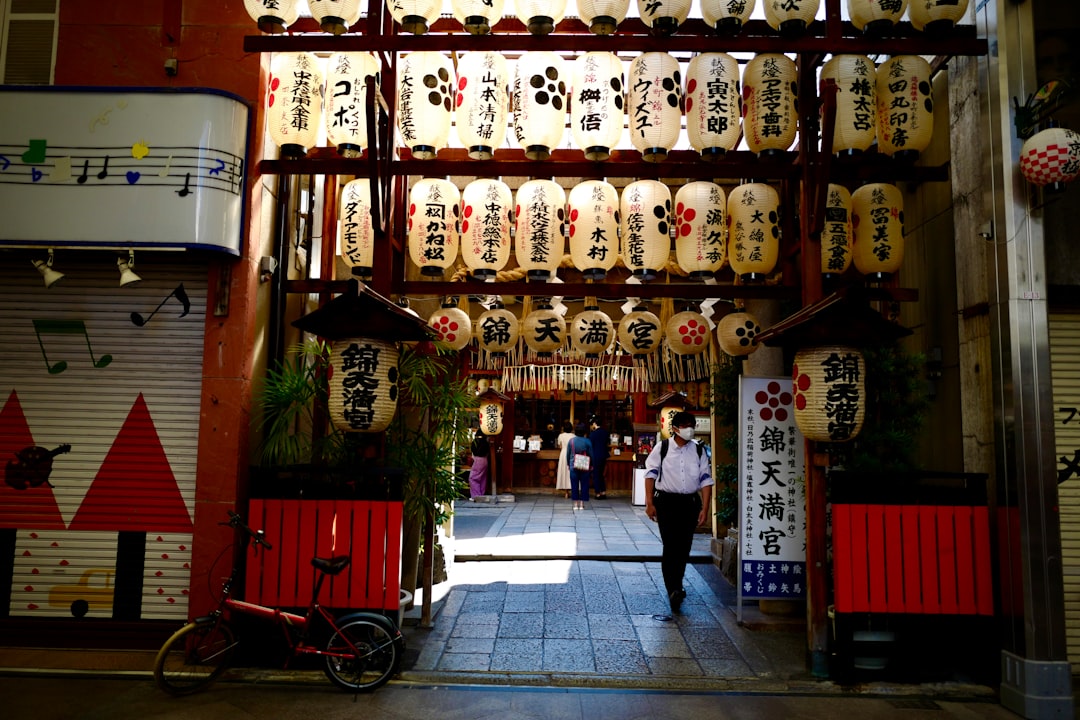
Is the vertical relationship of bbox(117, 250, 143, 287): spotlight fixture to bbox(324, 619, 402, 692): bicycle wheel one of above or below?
above

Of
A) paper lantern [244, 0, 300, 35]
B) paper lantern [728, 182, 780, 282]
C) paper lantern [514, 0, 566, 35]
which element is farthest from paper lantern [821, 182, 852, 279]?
paper lantern [244, 0, 300, 35]

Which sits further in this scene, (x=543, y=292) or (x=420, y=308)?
(x=420, y=308)

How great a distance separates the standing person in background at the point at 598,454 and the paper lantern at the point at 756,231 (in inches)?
538

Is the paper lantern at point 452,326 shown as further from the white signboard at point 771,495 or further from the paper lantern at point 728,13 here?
the paper lantern at point 728,13

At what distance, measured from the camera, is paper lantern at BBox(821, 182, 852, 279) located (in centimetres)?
788

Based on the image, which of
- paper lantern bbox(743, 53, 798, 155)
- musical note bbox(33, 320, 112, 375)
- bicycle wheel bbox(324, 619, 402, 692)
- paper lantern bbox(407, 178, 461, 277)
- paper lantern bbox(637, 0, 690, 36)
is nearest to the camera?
bicycle wheel bbox(324, 619, 402, 692)

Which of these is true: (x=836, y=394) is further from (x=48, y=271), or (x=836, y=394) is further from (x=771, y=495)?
(x=48, y=271)

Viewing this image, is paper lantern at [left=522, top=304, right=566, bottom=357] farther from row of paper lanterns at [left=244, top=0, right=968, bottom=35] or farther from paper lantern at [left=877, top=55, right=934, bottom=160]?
paper lantern at [left=877, top=55, right=934, bottom=160]

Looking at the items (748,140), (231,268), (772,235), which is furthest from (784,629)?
(231,268)

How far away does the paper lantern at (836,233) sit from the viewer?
310 inches

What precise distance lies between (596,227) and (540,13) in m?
2.41

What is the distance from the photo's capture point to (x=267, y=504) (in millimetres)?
6934

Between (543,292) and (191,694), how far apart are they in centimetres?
545

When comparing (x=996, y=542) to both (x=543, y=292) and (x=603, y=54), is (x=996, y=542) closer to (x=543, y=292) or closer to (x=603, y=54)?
(x=543, y=292)
